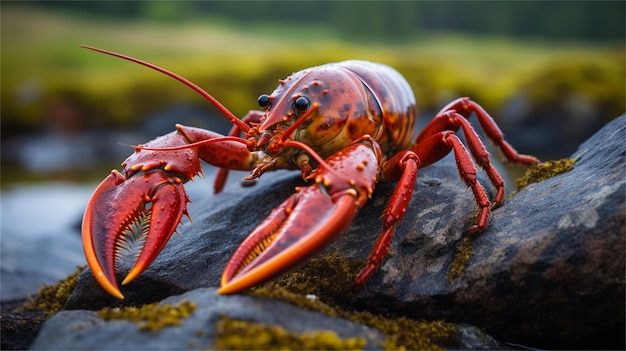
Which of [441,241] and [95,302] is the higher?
[441,241]

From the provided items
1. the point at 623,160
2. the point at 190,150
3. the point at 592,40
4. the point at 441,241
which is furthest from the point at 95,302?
the point at 592,40

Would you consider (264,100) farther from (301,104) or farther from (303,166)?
(303,166)

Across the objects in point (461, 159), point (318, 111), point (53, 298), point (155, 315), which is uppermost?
point (318, 111)

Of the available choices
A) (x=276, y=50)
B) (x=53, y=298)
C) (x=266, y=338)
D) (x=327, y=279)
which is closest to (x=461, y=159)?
(x=327, y=279)

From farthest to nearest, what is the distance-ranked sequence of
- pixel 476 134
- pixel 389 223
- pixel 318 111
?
pixel 476 134
pixel 318 111
pixel 389 223

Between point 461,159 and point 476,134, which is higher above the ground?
point 476,134

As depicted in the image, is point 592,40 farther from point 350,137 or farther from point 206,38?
point 350,137

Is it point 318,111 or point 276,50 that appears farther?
point 276,50
